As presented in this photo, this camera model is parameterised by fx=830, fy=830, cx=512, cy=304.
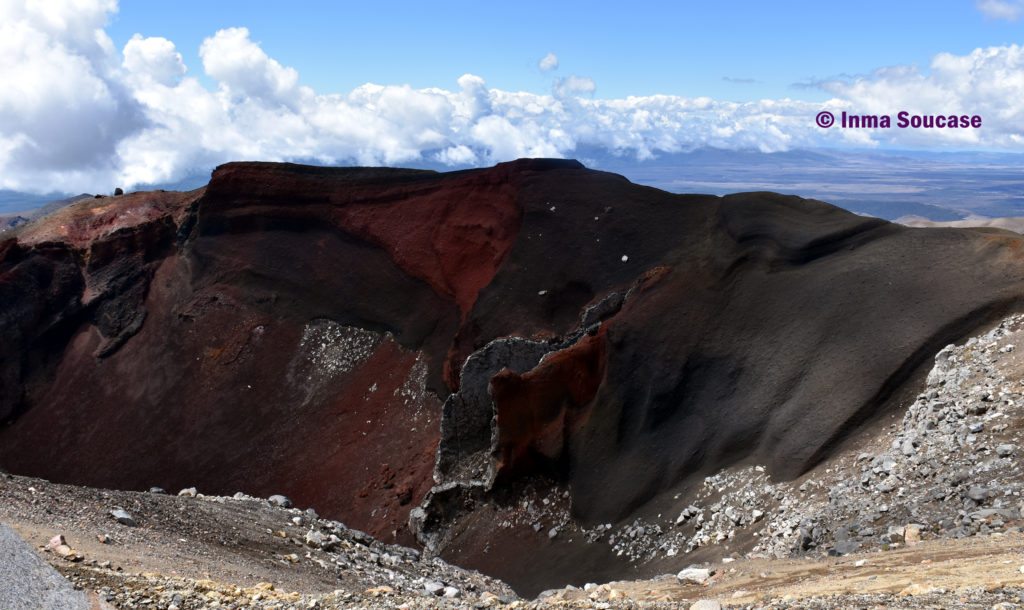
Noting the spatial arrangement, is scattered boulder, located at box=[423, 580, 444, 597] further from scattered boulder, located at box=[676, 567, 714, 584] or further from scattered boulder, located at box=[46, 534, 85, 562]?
scattered boulder, located at box=[46, 534, 85, 562]

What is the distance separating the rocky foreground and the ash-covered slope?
1453 mm

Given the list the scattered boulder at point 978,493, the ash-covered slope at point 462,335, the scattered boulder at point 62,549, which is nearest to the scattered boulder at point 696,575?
the scattered boulder at point 978,493

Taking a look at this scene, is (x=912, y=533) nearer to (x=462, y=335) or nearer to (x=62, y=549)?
(x=62, y=549)

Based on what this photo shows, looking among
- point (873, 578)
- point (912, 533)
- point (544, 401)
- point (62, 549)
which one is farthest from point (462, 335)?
point (873, 578)

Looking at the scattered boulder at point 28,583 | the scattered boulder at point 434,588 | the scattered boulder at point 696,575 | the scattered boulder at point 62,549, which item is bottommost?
the scattered boulder at point 434,588

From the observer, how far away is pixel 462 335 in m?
30.0

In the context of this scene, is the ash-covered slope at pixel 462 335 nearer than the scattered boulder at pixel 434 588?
No

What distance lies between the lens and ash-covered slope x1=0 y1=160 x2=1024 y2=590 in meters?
20.9

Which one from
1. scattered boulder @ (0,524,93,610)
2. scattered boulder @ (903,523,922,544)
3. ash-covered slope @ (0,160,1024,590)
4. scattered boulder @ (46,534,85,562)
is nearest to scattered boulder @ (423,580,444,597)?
ash-covered slope @ (0,160,1024,590)

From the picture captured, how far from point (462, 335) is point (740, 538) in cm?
1512

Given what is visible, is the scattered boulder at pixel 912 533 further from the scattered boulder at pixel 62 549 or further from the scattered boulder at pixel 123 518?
the scattered boulder at pixel 123 518

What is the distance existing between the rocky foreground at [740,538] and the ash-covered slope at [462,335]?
1.45 metres

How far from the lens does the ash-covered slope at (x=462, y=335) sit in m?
20.9

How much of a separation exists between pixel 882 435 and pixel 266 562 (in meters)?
12.6
